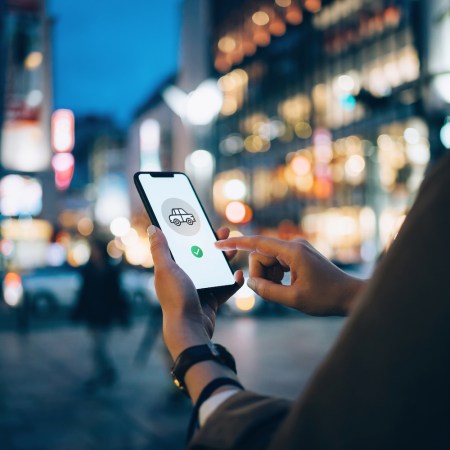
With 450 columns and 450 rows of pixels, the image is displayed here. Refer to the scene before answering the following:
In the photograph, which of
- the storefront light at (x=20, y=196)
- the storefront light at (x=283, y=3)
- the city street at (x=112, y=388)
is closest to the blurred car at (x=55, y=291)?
the city street at (x=112, y=388)

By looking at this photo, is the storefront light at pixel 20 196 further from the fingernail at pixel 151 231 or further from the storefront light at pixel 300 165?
the fingernail at pixel 151 231

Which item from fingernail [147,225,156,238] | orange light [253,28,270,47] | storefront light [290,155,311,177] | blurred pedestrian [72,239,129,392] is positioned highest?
orange light [253,28,270,47]

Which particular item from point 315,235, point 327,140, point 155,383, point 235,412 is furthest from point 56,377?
point 315,235

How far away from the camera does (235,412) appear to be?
1049mm

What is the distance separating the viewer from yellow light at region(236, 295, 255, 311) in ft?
61.5

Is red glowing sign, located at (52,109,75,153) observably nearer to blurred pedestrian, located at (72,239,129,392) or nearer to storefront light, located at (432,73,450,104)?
blurred pedestrian, located at (72,239,129,392)

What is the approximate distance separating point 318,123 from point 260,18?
20.4 metres

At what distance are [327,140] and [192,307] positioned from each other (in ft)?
155

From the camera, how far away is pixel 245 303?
18.8 meters

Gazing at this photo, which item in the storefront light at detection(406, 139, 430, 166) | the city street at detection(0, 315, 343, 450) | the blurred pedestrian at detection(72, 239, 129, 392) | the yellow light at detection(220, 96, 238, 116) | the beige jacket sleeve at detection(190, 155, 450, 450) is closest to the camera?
the beige jacket sleeve at detection(190, 155, 450, 450)

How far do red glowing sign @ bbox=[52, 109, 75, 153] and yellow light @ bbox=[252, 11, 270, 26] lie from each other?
128 ft

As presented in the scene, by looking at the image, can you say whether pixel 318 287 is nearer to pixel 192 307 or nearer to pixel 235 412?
pixel 192 307

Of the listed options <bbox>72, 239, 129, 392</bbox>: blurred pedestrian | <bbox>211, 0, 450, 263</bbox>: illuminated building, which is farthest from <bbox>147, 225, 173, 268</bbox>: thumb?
<bbox>211, 0, 450, 263</bbox>: illuminated building

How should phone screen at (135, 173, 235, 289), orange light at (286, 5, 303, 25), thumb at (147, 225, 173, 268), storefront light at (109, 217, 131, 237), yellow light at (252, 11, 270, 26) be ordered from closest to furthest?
1. thumb at (147, 225, 173, 268)
2. phone screen at (135, 173, 235, 289)
3. orange light at (286, 5, 303, 25)
4. yellow light at (252, 11, 270, 26)
5. storefront light at (109, 217, 131, 237)
